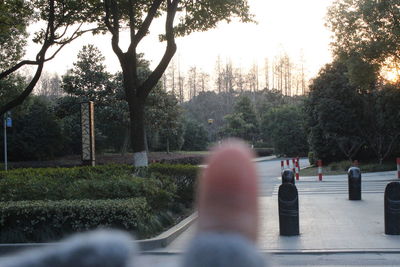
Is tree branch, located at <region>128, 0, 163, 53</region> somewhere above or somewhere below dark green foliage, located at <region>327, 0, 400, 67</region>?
below

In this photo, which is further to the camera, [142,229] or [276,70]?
[276,70]

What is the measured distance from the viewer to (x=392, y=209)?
9.91 metres

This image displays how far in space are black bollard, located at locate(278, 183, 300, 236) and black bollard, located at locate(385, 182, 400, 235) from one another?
65.8 inches

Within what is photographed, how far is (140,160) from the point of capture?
48.4 feet

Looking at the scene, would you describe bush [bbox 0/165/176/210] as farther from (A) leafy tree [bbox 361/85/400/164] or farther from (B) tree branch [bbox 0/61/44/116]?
(A) leafy tree [bbox 361/85/400/164]

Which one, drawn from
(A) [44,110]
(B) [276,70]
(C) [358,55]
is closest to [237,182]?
(C) [358,55]

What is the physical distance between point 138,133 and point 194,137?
51107 millimetres

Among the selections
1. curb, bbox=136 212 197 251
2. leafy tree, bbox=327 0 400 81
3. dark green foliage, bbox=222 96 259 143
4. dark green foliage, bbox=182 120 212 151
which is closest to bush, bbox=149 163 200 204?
curb, bbox=136 212 197 251

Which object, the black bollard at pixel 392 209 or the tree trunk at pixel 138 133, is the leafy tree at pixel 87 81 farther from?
the black bollard at pixel 392 209

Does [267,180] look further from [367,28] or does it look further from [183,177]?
[183,177]

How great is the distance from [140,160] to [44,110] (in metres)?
30.6

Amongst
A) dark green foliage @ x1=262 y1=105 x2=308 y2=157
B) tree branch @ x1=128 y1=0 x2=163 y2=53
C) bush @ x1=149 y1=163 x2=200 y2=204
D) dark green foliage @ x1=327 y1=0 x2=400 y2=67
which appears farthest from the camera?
dark green foliage @ x1=262 y1=105 x2=308 y2=157

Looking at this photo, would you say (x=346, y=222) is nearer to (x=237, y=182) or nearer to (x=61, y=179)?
(x=61, y=179)

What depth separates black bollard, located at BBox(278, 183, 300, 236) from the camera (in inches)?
393
